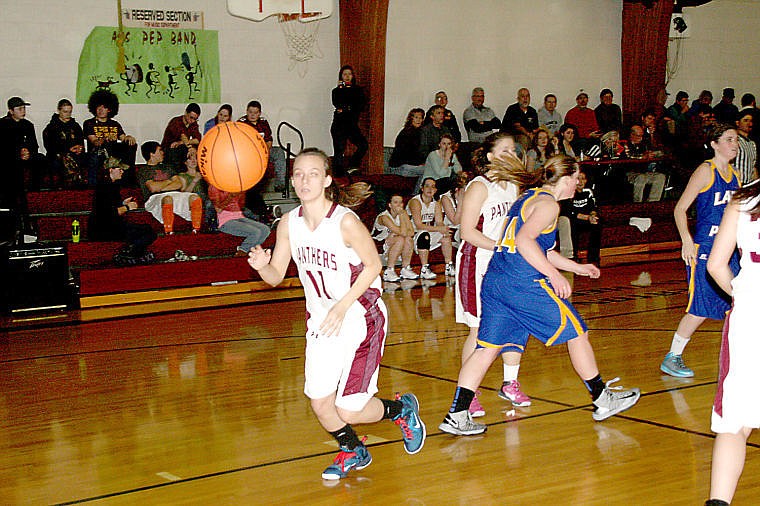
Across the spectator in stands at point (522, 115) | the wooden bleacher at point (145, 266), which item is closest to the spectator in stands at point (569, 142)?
the spectator in stands at point (522, 115)

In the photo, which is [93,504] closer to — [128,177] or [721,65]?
[128,177]

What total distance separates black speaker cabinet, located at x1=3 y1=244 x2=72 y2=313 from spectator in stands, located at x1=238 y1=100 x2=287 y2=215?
8.42ft

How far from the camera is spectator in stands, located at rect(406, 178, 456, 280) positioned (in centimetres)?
1156

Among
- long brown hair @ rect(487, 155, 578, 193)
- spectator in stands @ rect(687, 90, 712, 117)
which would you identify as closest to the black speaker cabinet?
long brown hair @ rect(487, 155, 578, 193)

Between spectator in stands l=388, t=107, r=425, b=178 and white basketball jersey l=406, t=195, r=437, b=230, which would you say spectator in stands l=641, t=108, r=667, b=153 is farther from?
white basketball jersey l=406, t=195, r=437, b=230

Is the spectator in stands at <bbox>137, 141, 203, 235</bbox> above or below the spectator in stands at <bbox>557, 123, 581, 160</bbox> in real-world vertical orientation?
below

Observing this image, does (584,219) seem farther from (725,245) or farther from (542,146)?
(725,245)

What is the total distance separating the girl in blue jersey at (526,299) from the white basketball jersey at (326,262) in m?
0.82

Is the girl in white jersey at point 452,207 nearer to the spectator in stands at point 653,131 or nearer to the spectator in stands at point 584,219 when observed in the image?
the spectator in stands at point 584,219

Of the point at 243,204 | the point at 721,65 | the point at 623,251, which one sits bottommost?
the point at 623,251

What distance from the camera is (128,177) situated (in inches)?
453

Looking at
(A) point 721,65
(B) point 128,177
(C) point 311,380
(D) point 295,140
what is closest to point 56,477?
(C) point 311,380

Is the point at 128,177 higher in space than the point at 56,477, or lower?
higher

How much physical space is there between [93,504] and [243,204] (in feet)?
Result: 26.3
